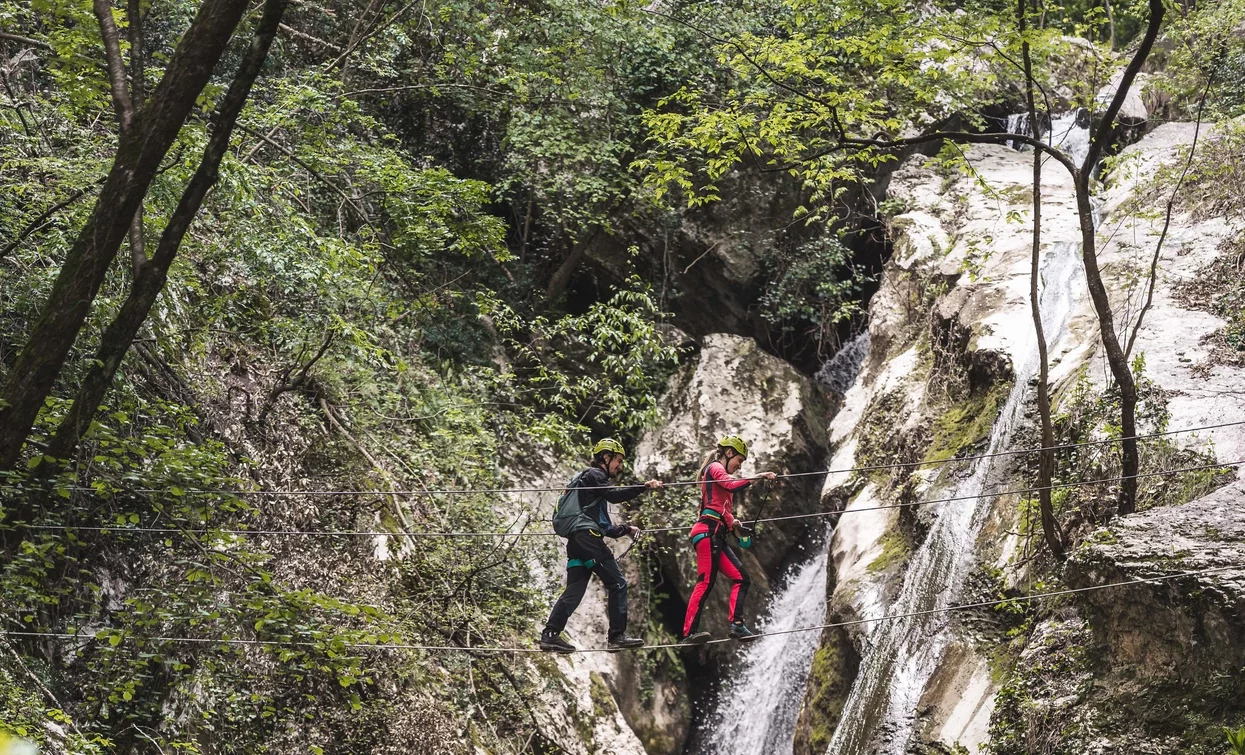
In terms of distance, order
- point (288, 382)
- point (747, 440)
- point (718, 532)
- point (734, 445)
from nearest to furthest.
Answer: point (734, 445) → point (718, 532) → point (288, 382) → point (747, 440)

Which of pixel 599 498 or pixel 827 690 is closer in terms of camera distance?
pixel 599 498

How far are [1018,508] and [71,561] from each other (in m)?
7.74

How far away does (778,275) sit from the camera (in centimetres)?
1620

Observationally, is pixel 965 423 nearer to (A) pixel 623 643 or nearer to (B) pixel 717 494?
(B) pixel 717 494

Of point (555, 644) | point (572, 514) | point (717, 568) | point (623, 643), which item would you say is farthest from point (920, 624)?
point (572, 514)

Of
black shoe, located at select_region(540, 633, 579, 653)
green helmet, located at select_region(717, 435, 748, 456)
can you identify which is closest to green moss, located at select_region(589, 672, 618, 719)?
black shoe, located at select_region(540, 633, 579, 653)

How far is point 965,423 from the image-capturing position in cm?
1025

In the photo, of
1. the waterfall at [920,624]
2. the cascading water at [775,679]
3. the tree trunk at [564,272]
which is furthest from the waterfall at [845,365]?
the waterfall at [920,624]

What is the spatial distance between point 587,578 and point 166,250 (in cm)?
372

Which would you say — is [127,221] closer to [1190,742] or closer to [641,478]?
[1190,742]

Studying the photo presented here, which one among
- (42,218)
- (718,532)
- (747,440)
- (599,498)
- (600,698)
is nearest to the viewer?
(42,218)

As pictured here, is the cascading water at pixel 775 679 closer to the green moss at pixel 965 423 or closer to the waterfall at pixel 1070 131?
the green moss at pixel 965 423

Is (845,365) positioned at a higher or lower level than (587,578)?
higher

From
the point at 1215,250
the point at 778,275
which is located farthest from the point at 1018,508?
the point at 778,275
